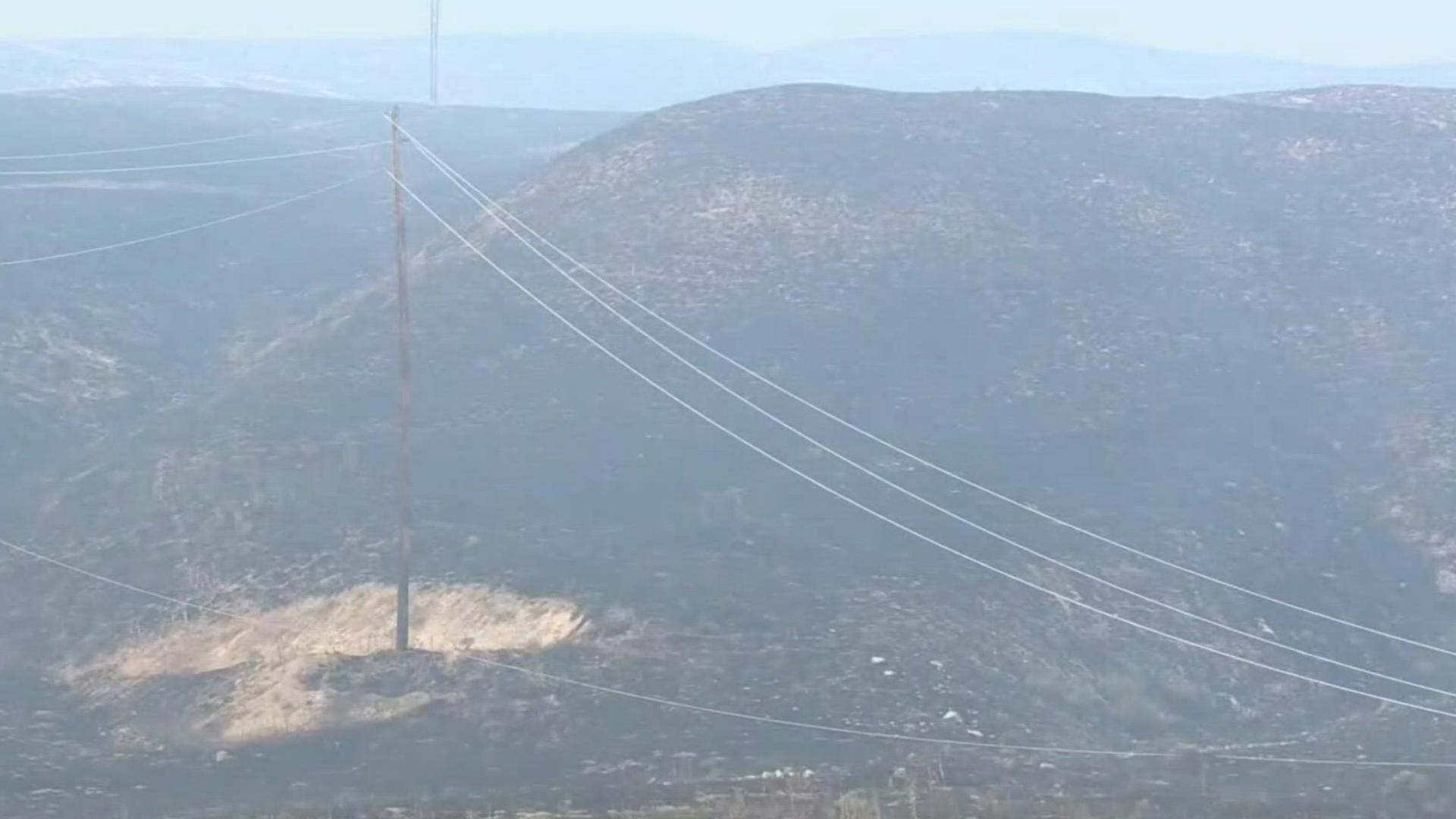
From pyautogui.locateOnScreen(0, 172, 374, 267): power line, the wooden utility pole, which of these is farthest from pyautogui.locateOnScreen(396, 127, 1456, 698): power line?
pyautogui.locateOnScreen(0, 172, 374, 267): power line

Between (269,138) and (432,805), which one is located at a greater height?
(269,138)

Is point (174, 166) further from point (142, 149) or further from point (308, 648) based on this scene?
point (308, 648)

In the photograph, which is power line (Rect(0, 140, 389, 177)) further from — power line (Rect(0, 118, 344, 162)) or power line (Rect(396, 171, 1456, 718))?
power line (Rect(396, 171, 1456, 718))

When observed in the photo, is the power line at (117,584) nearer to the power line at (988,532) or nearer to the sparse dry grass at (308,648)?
the sparse dry grass at (308,648)

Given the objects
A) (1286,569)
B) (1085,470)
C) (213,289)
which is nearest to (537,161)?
(213,289)

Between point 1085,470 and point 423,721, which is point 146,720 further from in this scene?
point 1085,470

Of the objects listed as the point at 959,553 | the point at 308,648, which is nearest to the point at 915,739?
the point at 959,553
